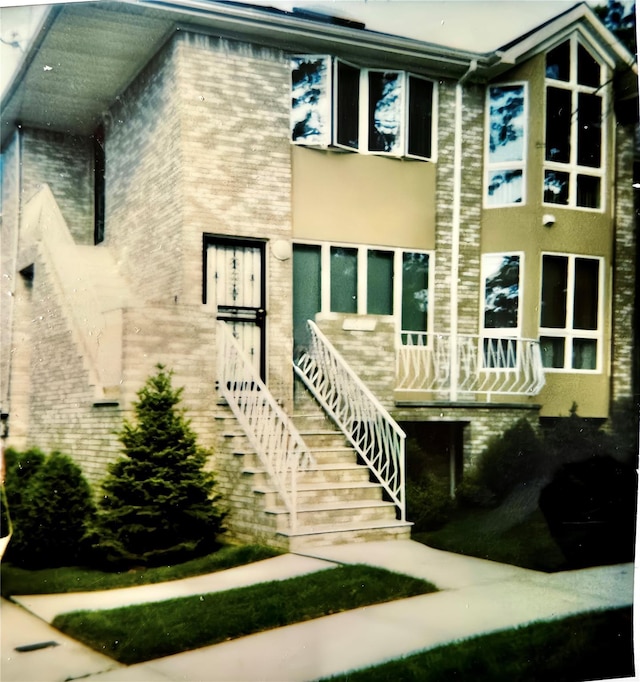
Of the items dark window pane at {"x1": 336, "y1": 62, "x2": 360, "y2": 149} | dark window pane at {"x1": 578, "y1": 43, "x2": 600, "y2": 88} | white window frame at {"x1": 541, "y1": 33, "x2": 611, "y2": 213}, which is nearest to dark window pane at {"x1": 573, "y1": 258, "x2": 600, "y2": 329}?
white window frame at {"x1": 541, "y1": 33, "x2": 611, "y2": 213}

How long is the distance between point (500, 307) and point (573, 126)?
1.45m

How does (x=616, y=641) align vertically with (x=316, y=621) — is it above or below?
below

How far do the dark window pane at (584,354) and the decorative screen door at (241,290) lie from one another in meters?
2.38

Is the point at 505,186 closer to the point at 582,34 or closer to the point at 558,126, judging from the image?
the point at 558,126

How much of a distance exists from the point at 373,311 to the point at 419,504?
4.41 ft

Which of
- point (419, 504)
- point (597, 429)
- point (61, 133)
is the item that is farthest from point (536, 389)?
point (61, 133)

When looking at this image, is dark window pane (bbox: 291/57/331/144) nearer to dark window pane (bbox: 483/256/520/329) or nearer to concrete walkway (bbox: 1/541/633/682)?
dark window pane (bbox: 483/256/520/329)

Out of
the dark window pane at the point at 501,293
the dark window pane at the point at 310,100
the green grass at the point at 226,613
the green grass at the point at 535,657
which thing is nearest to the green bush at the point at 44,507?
the green grass at the point at 226,613

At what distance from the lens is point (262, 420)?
4793mm

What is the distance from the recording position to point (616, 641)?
5.58 metres

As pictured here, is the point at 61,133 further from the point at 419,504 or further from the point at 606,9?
the point at 606,9

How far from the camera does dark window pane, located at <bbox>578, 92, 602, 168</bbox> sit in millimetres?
5633

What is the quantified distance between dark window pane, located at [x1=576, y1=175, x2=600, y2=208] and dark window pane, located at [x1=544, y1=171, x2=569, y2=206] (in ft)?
0.35

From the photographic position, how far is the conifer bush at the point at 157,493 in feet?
14.7
